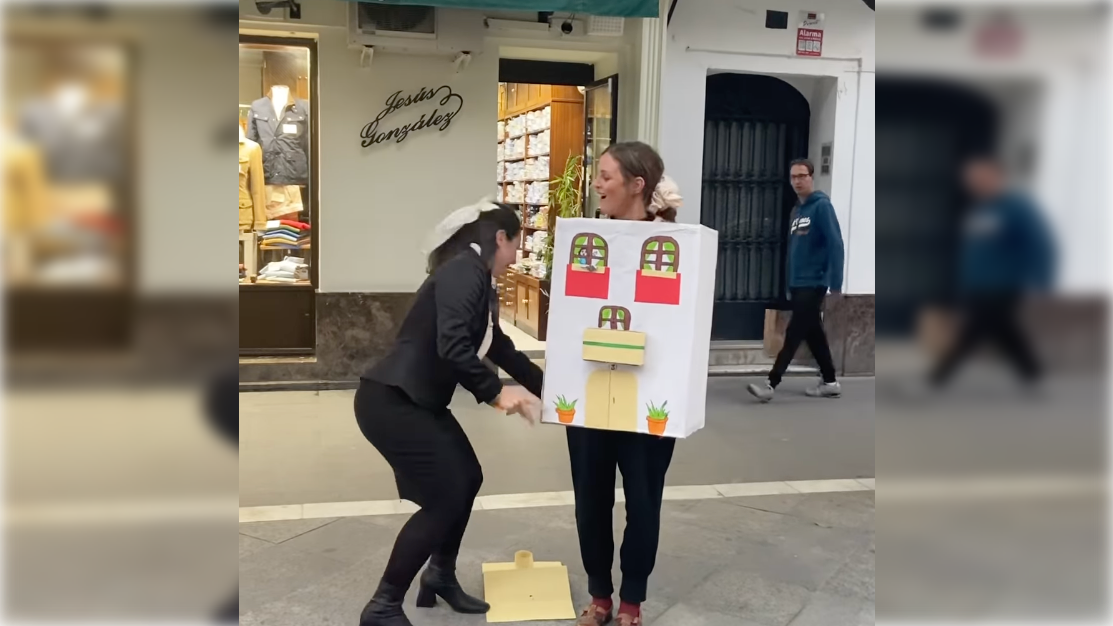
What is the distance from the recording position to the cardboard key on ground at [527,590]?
131 inches

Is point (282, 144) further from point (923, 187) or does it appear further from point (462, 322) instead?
point (923, 187)

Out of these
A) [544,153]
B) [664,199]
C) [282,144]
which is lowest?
[664,199]

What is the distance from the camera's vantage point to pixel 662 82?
737 cm

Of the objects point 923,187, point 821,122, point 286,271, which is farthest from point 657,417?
point 821,122

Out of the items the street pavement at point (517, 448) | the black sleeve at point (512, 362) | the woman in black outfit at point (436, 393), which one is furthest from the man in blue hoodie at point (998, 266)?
the street pavement at point (517, 448)

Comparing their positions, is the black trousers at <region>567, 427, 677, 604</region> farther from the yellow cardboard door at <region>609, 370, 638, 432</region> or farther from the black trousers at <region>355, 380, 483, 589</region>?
the black trousers at <region>355, 380, 483, 589</region>

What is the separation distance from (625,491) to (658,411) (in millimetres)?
439

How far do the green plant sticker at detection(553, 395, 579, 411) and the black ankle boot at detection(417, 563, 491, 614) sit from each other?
0.93 m

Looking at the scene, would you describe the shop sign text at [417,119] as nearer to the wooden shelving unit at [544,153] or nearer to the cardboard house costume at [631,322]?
the wooden shelving unit at [544,153]

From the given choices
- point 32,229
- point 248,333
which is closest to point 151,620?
point 32,229

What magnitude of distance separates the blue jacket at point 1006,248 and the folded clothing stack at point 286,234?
7.03 metres

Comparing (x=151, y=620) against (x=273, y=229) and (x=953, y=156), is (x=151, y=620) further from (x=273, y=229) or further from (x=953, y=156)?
(x=273, y=229)

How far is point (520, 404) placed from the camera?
2.92 m

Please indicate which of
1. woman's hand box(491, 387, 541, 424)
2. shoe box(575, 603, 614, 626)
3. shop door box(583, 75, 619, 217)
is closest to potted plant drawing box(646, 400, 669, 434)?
woman's hand box(491, 387, 541, 424)
